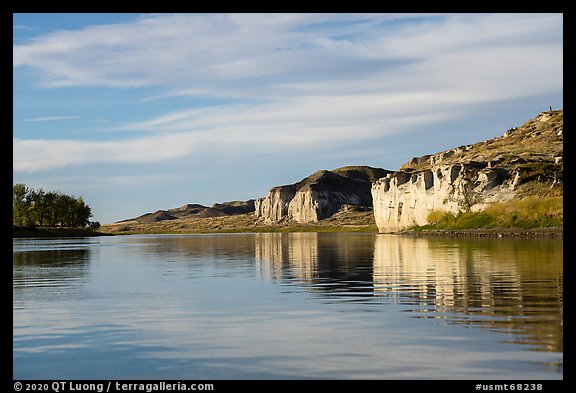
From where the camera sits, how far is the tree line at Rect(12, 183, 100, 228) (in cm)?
16381

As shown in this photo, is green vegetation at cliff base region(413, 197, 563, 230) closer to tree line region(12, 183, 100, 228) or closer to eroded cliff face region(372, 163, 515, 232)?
eroded cliff face region(372, 163, 515, 232)

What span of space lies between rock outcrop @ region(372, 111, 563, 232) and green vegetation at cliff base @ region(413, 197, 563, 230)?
2.35 metres

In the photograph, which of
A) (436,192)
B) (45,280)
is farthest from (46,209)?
(45,280)

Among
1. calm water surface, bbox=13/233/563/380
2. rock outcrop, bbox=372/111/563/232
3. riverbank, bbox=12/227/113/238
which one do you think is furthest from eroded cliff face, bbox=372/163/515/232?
calm water surface, bbox=13/233/563/380

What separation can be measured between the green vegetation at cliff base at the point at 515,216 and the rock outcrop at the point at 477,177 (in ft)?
7.72

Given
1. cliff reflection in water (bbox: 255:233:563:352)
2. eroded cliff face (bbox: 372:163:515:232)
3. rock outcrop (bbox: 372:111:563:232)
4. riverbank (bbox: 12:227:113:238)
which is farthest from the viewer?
riverbank (bbox: 12:227:113:238)

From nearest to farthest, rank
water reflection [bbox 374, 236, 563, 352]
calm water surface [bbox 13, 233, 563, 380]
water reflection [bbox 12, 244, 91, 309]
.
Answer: calm water surface [bbox 13, 233, 563, 380] → water reflection [bbox 374, 236, 563, 352] → water reflection [bbox 12, 244, 91, 309]

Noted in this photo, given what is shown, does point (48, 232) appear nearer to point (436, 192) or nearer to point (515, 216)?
point (436, 192)

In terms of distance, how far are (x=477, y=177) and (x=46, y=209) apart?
110603 millimetres

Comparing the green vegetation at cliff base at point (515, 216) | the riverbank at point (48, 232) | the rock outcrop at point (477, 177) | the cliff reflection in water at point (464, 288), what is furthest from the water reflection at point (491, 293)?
the riverbank at point (48, 232)

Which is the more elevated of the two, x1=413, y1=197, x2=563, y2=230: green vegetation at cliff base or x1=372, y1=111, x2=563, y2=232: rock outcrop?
x1=372, y1=111, x2=563, y2=232: rock outcrop

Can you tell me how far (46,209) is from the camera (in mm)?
175125
